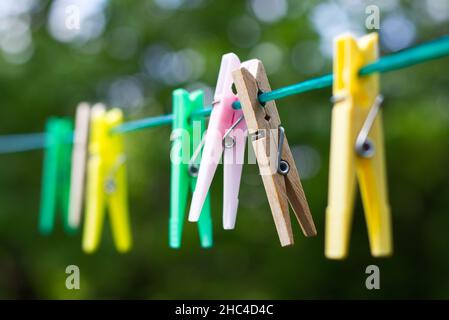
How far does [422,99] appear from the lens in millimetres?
3277

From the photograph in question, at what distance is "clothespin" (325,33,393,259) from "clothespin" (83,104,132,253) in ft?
2.89

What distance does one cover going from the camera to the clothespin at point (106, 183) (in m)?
1.60

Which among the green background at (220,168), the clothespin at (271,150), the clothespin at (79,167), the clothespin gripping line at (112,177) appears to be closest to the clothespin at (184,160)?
the clothespin at (271,150)

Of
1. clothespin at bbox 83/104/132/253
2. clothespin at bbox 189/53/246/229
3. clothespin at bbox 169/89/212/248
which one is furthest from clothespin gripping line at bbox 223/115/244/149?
clothespin at bbox 83/104/132/253

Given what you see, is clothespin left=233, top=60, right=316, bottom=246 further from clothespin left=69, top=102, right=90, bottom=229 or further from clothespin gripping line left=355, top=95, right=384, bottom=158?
clothespin left=69, top=102, right=90, bottom=229

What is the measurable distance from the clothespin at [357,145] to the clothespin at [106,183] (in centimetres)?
88

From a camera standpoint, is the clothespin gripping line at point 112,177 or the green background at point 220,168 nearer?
the clothespin gripping line at point 112,177

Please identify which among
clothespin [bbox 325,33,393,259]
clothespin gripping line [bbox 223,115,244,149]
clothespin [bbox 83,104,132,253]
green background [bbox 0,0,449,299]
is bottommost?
clothespin [bbox 325,33,393,259]

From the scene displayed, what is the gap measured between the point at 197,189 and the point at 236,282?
2.75m

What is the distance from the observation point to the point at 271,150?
1041 mm

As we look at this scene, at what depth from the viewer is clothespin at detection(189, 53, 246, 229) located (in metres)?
1.15

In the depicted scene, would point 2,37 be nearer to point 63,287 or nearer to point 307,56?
point 63,287

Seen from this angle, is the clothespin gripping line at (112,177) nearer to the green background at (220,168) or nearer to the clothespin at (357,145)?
the clothespin at (357,145)
